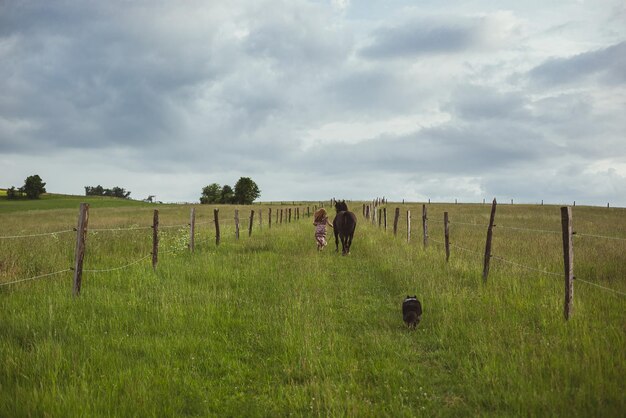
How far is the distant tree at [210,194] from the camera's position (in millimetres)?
107562

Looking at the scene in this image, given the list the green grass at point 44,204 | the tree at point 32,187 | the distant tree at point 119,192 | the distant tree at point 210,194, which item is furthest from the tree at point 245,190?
the distant tree at point 119,192

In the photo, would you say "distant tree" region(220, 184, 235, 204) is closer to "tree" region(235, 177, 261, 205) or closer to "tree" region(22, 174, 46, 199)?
"tree" region(235, 177, 261, 205)

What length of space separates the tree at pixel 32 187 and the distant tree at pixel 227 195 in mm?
40985

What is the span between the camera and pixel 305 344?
593 cm

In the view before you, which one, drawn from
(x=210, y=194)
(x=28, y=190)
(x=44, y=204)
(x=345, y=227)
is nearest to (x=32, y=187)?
(x=28, y=190)

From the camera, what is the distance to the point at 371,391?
15.5 ft

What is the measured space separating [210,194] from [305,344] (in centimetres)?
10578

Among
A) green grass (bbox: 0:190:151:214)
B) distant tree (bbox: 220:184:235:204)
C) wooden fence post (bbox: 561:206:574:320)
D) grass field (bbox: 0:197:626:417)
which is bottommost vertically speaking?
grass field (bbox: 0:197:626:417)

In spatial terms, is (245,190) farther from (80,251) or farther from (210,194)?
(80,251)

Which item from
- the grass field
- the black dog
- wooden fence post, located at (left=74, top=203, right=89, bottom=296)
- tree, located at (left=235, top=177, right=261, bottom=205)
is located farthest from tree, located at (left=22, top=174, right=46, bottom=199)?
the black dog

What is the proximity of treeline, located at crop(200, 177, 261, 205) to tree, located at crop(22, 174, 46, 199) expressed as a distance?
3628cm

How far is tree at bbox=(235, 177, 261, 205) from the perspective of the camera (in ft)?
332

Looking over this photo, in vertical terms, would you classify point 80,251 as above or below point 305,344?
above

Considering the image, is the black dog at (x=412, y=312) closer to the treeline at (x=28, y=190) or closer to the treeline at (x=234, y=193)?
the treeline at (x=234, y=193)
